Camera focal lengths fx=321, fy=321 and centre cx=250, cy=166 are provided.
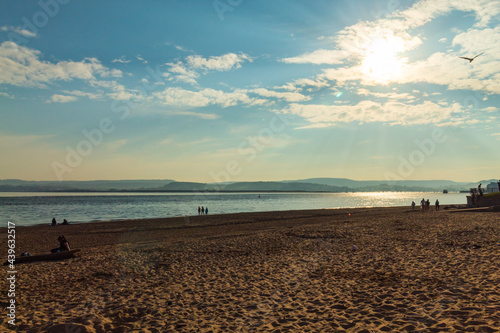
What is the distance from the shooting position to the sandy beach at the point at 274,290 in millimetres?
7429

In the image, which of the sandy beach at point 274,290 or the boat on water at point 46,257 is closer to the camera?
the sandy beach at point 274,290

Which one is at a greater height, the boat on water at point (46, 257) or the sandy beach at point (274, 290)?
the sandy beach at point (274, 290)

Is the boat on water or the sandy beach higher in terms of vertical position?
the sandy beach

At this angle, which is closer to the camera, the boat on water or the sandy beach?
the sandy beach

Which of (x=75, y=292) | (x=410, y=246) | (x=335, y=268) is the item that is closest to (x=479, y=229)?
(x=410, y=246)

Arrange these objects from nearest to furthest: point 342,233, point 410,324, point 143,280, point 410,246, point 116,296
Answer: point 410,324, point 116,296, point 143,280, point 410,246, point 342,233

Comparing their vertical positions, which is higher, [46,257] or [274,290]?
[274,290]

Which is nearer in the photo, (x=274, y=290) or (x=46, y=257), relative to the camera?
(x=274, y=290)

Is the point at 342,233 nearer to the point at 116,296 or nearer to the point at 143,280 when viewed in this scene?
the point at 143,280

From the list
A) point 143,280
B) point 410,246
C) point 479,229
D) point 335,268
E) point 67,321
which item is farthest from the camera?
point 479,229

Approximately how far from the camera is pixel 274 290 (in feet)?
33.1

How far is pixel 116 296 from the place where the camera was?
9930 mm

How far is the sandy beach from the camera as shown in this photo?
292 inches

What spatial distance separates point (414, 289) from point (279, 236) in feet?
44.3
